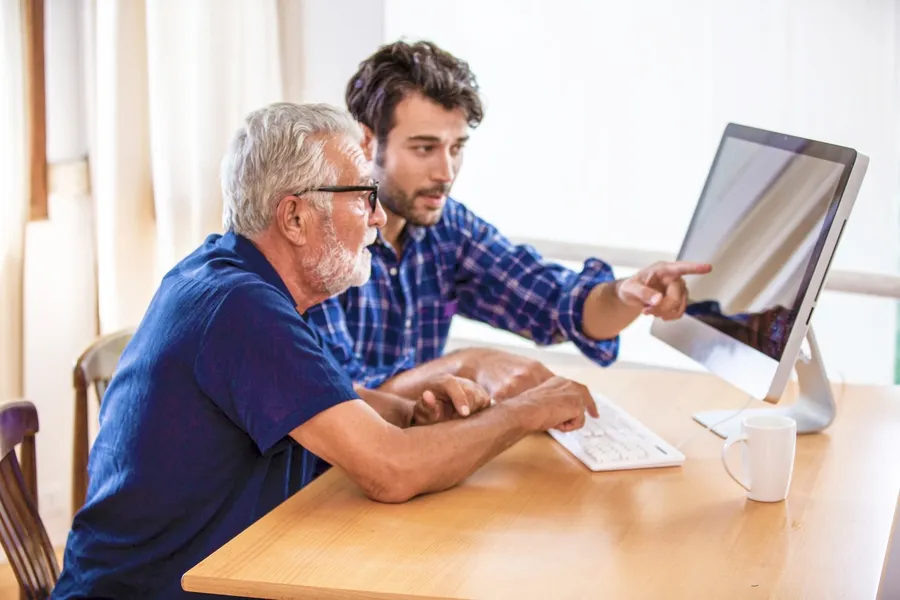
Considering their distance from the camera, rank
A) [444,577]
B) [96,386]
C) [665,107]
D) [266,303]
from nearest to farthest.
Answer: [444,577] → [266,303] → [96,386] → [665,107]

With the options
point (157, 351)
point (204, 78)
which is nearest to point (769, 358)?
point (157, 351)

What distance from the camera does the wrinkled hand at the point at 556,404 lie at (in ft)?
5.71

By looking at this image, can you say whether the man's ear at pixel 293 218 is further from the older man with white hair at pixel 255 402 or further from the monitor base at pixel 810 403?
the monitor base at pixel 810 403

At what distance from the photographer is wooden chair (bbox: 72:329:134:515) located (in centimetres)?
215

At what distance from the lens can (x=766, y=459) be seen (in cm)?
156

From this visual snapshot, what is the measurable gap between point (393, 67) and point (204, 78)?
784 mm

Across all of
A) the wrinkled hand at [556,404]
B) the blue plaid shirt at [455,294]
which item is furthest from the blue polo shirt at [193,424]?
the blue plaid shirt at [455,294]

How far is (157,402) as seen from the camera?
1570 mm

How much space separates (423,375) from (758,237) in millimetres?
615

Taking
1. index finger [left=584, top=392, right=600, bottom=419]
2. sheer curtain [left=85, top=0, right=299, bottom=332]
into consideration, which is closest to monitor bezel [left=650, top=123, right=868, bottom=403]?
index finger [left=584, top=392, right=600, bottom=419]

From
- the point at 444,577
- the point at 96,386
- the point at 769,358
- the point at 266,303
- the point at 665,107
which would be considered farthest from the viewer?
the point at 665,107

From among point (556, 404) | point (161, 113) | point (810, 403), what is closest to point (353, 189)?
point (556, 404)

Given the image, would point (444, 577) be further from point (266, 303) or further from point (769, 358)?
point (769, 358)

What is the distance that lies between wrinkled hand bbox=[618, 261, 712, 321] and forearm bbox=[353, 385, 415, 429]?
47 cm
